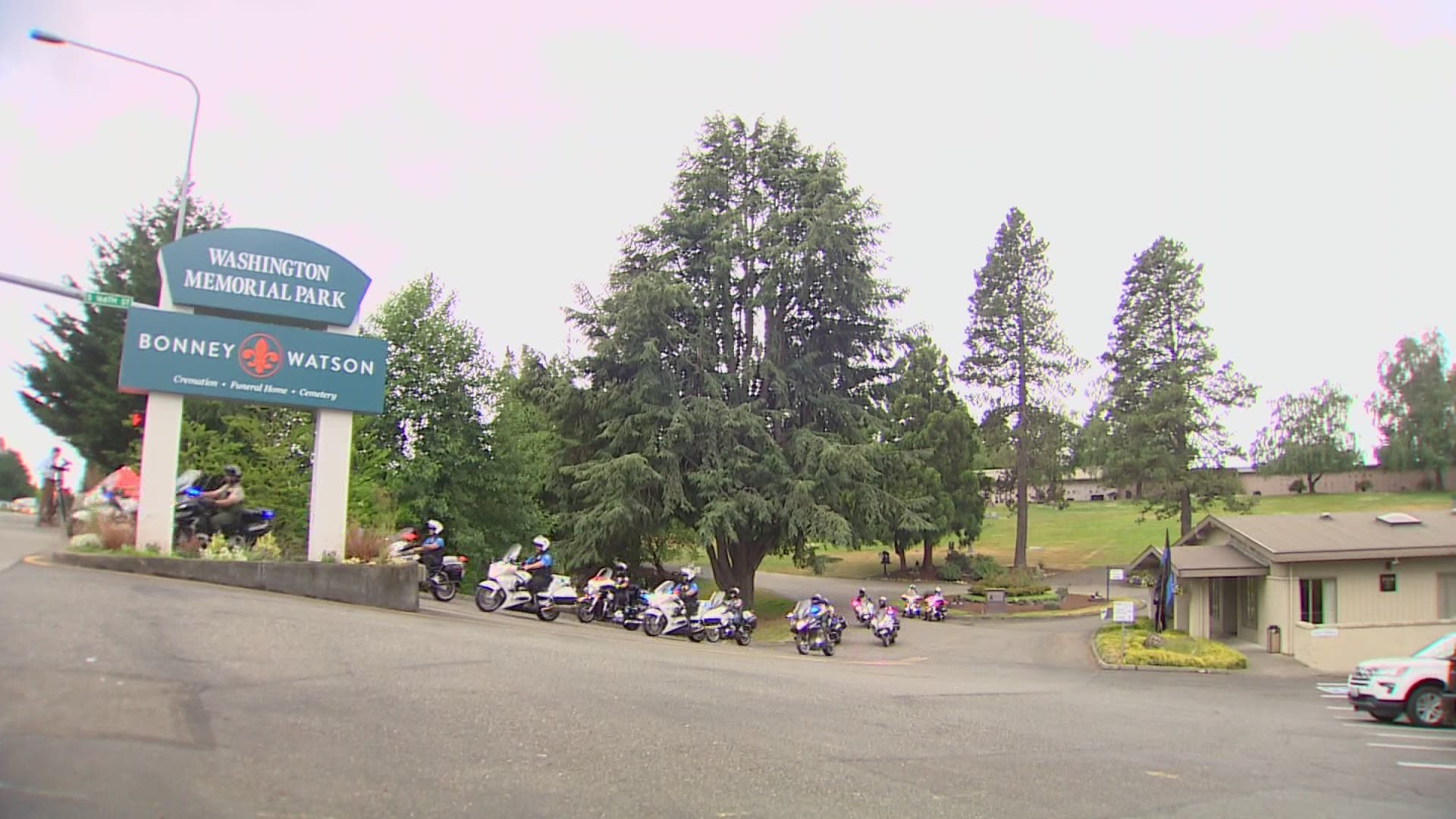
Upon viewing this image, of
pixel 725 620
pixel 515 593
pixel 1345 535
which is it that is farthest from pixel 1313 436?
pixel 515 593

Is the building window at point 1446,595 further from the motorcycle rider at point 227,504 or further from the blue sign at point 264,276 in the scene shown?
the motorcycle rider at point 227,504

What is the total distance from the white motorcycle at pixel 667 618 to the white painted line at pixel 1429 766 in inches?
563

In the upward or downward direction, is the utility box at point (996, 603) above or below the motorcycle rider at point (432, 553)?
below

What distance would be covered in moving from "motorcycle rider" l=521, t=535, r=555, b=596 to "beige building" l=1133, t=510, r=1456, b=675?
56.9ft

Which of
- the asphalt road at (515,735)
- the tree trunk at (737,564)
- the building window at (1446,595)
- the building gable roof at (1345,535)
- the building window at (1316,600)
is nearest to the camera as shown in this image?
the asphalt road at (515,735)

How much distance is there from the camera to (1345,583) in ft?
85.7

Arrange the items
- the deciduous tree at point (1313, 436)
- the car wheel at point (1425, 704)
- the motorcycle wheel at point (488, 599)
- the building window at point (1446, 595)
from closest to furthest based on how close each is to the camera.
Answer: the car wheel at point (1425, 704) → the motorcycle wheel at point (488, 599) → the building window at point (1446, 595) → the deciduous tree at point (1313, 436)

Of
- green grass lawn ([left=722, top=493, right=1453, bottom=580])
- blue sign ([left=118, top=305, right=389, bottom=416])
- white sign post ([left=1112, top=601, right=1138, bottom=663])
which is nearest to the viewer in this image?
blue sign ([left=118, top=305, right=389, bottom=416])

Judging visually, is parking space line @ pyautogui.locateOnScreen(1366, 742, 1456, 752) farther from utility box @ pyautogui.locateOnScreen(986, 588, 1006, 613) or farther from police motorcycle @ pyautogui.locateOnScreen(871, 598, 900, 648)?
utility box @ pyautogui.locateOnScreen(986, 588, 1006, 613)

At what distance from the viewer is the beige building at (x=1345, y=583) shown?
81.4 feet

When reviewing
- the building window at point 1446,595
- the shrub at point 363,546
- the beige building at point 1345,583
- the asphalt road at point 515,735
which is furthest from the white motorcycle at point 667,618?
the building window at point 1446,595

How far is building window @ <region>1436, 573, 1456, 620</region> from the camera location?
2638 centimetres

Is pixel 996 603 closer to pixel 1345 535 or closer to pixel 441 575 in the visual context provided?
pixel 1345 535

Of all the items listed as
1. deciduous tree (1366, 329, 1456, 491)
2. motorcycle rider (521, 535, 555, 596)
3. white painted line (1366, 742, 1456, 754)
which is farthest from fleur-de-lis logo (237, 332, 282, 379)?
deciduous tree (1366, 329, 1456, 491)
